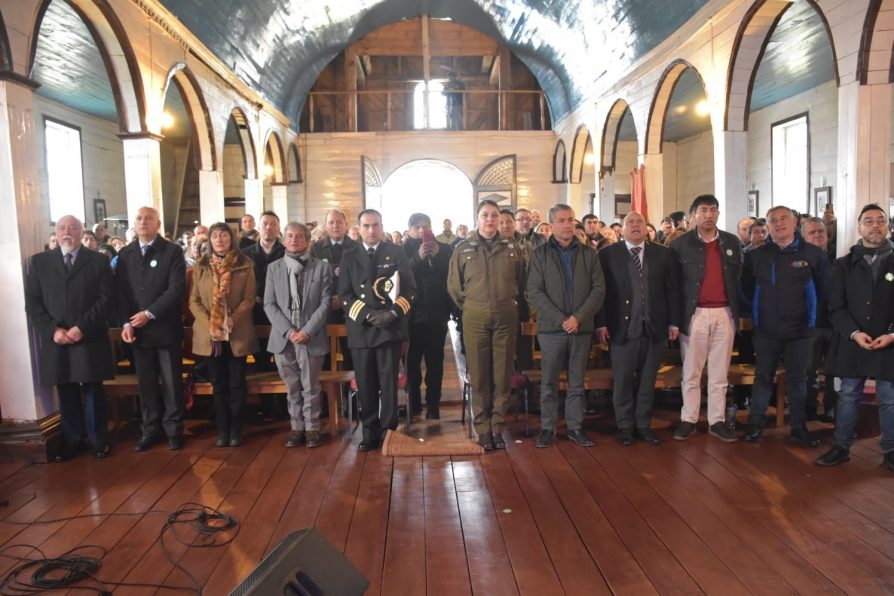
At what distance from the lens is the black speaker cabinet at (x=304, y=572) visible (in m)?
1.83

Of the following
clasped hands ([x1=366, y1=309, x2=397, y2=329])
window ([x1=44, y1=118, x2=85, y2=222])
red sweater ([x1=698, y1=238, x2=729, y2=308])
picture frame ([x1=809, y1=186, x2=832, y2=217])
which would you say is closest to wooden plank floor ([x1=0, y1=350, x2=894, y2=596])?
clasped hands ([x1=366, y1=309, x2=397, y2=329])

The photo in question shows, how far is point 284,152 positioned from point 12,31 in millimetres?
10369

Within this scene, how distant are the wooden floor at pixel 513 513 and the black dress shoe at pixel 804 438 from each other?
0.10 m

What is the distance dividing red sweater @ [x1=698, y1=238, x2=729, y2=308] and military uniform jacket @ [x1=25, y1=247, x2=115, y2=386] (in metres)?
4.19

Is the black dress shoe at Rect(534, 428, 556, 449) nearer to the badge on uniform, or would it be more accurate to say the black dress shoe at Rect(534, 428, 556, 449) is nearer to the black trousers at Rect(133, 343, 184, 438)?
the badge on uniform

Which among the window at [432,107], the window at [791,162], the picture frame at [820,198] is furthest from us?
the window at [432,107]

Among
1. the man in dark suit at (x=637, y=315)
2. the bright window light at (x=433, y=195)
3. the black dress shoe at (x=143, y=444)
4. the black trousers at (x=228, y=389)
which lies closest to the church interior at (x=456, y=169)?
the black dress shoe at (x=143, y=444)

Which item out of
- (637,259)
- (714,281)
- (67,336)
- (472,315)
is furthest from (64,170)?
(714,281)

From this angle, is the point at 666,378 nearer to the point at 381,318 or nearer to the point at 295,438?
the point at 381,318

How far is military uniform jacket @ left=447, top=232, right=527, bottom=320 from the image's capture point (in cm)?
427

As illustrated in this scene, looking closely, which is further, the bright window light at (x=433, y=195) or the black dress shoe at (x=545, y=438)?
the bright window light at (x=433, y=195)

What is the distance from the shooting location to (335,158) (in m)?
16.0

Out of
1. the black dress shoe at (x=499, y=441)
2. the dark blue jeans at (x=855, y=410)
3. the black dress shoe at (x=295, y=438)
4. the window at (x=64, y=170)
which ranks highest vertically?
the window at (x=64, y=170)

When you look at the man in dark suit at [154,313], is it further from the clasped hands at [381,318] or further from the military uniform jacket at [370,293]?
the clasped hands at [381,318]
